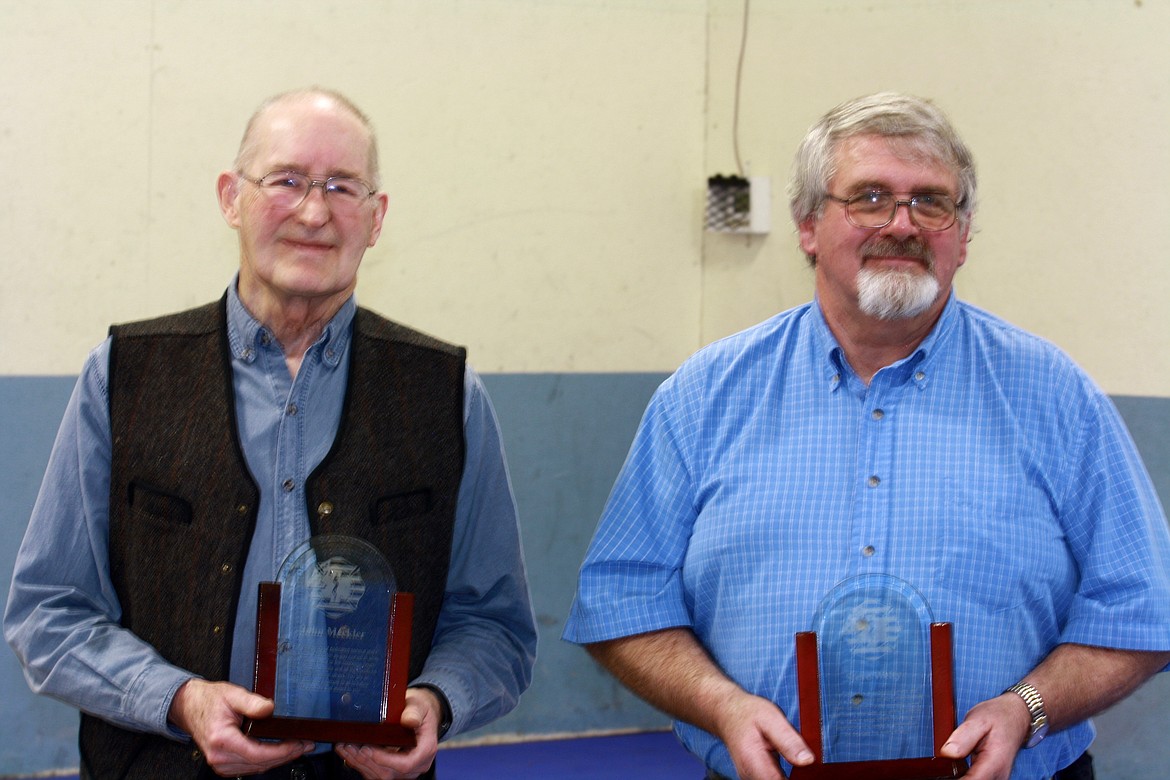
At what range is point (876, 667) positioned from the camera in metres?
1.61

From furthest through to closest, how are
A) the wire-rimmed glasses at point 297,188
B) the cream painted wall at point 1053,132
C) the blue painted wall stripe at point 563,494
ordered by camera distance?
the blue painted wall stripe at point 563,494
the cream painted wall at point 1053,132
the wire-rimmed glasses at point 297,188

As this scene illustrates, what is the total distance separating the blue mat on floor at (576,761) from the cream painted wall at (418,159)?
1285mm

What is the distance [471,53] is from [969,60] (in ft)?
5.19

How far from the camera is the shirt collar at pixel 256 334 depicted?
1.79 meters

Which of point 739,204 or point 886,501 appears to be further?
point 739,204

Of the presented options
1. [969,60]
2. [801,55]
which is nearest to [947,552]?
[969,60]

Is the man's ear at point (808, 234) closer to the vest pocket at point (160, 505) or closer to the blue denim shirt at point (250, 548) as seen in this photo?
the blue denim shirt at point (250, 548)

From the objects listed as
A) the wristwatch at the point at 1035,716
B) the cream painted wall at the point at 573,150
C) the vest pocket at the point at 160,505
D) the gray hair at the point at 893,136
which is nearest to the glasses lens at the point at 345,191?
the vest pocket at the point at 160,505

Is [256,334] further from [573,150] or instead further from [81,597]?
[573,150]

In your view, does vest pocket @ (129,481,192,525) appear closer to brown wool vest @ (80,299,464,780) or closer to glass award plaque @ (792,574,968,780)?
brown wool vest @ (80,299,464,780)

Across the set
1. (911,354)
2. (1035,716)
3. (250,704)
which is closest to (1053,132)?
(911,354)

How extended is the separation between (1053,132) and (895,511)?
85.0 inches

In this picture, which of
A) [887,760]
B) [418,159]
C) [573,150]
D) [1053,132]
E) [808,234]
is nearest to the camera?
[887,760]

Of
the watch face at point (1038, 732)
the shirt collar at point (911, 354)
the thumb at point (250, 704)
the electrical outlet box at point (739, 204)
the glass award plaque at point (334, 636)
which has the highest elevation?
the electrical outlet box at point (739, 204)
